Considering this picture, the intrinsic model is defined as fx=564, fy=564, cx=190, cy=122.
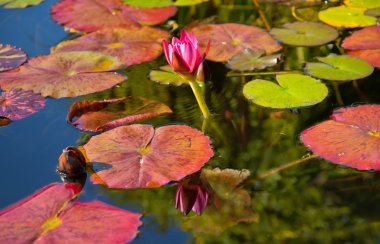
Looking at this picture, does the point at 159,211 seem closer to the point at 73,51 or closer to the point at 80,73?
the point at 80,73

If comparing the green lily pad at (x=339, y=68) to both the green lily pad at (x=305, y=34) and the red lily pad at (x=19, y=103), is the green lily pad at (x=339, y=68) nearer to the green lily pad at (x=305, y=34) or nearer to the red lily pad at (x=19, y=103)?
the green lily pad at (x=305, y=34)

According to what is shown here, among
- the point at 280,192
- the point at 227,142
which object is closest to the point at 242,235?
the point at 280,192

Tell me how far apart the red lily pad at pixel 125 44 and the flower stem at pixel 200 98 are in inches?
18.7

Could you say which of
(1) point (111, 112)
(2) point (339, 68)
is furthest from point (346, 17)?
(1) point (111, 112)

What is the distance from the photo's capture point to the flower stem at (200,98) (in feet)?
5.50

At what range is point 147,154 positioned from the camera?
151cm

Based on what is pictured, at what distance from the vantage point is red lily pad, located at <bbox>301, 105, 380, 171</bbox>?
4.86 ft

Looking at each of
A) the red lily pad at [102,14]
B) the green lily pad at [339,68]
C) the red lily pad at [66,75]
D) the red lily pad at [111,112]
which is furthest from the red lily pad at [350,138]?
the red lily pad at [102,14]

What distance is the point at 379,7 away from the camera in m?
2.46

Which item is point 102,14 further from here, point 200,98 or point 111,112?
point 200,98

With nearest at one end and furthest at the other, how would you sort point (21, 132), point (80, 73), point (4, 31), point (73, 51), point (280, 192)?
point (280, 192) → point (21, 132) → point (80, 73) → point (73, 51) → point (4, 31)

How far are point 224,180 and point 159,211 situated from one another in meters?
0.20

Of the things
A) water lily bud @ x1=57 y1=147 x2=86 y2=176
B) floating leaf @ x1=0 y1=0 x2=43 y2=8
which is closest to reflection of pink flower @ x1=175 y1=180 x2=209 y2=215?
water lily bud @ x1=57 y1=147 x2=86 y2=176

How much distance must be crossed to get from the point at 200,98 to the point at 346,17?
0.98 metres
